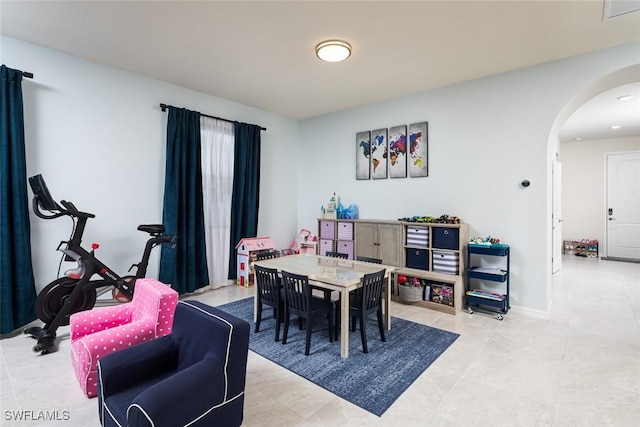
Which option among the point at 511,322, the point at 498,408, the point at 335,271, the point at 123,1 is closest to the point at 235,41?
the point at 123,1

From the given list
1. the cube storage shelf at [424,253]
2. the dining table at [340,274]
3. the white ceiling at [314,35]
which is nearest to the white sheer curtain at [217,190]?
the white ceiling at [314,35]

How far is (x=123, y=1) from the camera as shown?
2.44 metres

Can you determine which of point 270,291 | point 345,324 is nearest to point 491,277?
point 345,324

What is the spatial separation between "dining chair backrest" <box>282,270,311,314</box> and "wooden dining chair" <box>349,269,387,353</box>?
46cm

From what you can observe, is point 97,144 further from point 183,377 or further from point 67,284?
point 183,377

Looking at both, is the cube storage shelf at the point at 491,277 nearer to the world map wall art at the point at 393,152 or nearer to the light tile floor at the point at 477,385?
the light tile floor at the point at 477,385

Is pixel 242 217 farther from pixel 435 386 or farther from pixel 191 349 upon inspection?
pixel 435 386

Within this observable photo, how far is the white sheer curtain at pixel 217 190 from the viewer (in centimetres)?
460

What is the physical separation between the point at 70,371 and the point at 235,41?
3239 mm

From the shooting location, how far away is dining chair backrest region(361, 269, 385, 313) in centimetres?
271

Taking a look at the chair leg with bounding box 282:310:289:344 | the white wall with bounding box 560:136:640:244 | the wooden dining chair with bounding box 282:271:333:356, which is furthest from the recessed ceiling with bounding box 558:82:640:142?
the chair leg with bounding box 282:310:289:344

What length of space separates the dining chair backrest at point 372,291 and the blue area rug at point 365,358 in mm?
402

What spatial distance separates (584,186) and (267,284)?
26.8ft

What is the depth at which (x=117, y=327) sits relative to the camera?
2.23m
